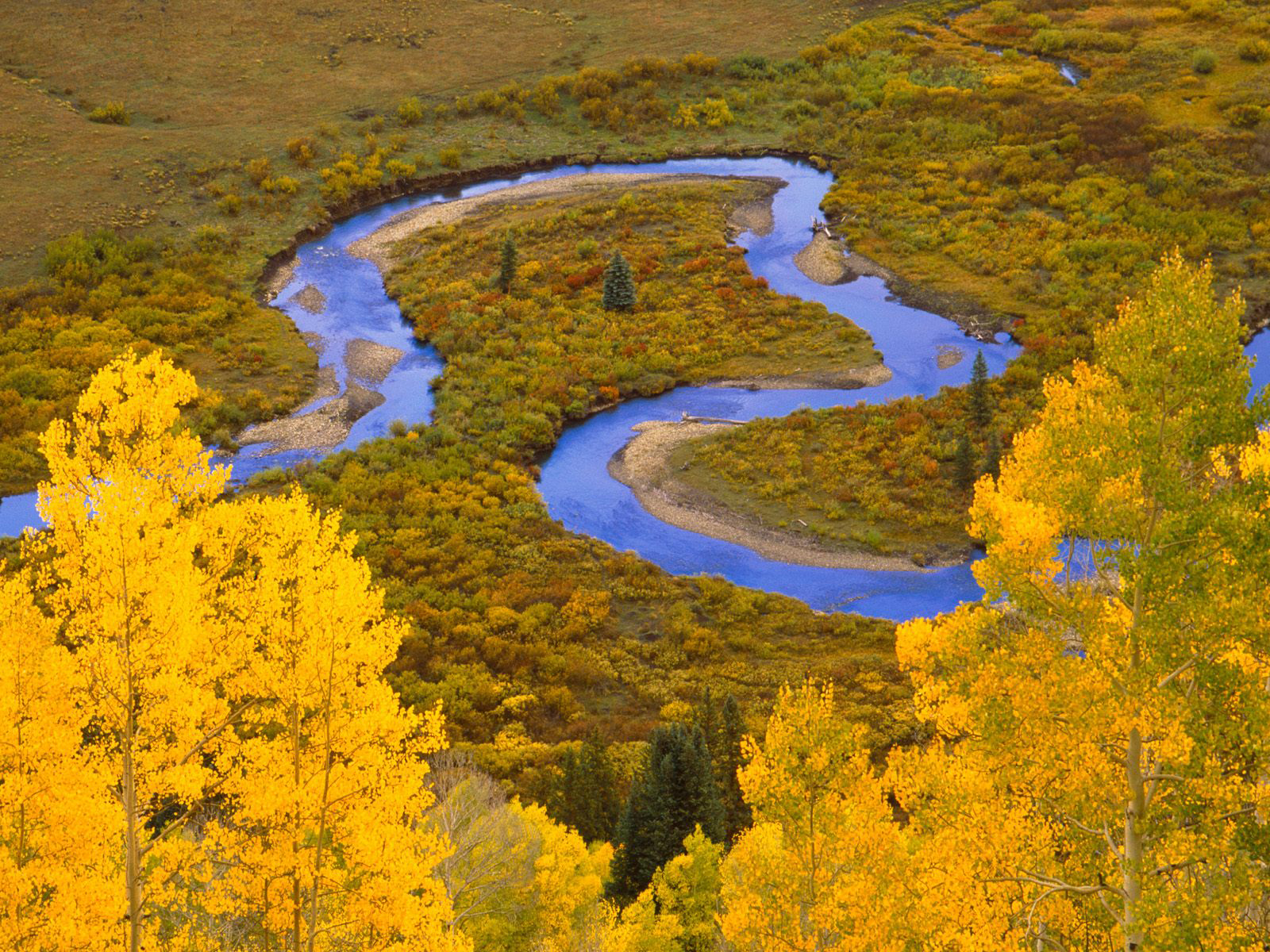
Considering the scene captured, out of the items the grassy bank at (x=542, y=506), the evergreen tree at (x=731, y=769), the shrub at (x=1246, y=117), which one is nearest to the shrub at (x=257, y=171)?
the grassy bank at (x=542, y=506)

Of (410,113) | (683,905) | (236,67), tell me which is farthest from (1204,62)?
(683,905)

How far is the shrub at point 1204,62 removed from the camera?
357 feet

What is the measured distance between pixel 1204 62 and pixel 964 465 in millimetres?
69500

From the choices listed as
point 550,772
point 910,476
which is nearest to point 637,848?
point 550,772

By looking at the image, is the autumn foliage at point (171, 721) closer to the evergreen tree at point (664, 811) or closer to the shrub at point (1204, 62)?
the evergreen tree at point (664, 811)

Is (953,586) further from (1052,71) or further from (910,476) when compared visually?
(1052,71)

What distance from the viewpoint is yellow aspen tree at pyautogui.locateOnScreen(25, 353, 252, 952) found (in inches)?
582

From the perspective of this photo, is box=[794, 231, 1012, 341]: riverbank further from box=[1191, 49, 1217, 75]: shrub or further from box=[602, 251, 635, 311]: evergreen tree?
box=[1191, 49, 1217, 75]: shrub

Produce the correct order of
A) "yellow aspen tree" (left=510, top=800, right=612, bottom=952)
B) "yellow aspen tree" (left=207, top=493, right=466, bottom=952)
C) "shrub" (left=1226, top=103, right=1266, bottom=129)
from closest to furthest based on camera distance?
1. "yellow aspen tree" (left=207, top=493, right=466, bottom=952)
2. "yellow aspen tree" (left=510, top=800, right=612, bottom=952)
3. "shrub" (left=1226, top=103, right=1266, bottom=129)

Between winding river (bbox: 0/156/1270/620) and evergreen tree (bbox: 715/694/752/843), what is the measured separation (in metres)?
15.3

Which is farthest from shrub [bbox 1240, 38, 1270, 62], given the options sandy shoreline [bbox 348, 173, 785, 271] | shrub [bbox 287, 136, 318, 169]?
shrub [bbox 287, 136, 318, 169]

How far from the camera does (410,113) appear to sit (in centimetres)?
11206

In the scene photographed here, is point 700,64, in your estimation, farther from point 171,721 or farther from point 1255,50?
point 171,721

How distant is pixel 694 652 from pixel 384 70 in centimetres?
9046
